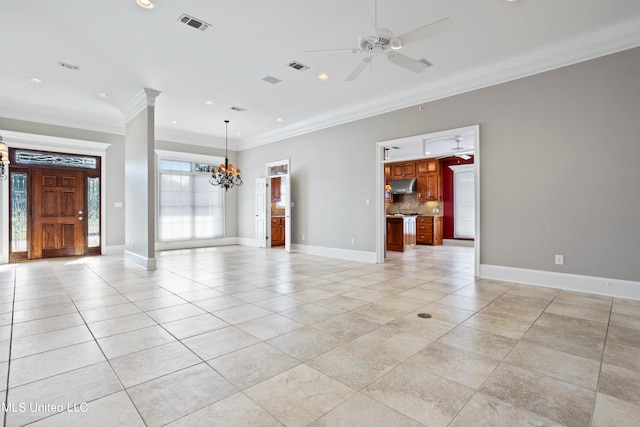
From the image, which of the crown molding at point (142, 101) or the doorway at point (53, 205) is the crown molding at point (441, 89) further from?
the doorway at point (53, 205)

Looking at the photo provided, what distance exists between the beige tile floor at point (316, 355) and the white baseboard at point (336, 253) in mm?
2225

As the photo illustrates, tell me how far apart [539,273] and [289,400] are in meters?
4.43

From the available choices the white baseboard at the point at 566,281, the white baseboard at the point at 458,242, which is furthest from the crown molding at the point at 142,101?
the white baseboard at the point at 458,242

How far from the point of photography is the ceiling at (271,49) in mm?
3584

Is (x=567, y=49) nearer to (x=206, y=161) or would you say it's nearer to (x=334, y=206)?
(x=334, y=206)

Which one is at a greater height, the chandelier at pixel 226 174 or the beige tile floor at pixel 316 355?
the chandelier at pixel 226 174

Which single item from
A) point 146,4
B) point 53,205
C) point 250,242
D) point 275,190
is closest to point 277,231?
point 250,242

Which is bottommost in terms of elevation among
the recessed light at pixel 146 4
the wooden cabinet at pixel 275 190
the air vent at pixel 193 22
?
the wooden cabinet at pixel 275 190

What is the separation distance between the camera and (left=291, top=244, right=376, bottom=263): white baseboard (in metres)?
6.87

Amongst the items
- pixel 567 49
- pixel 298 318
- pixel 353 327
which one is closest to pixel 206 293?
pixel 298 318

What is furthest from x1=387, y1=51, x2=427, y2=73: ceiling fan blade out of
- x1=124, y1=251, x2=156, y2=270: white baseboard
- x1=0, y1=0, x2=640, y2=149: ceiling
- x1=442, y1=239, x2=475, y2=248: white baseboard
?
x1=442, y1=239, x2=475, y2=248: white baseboard

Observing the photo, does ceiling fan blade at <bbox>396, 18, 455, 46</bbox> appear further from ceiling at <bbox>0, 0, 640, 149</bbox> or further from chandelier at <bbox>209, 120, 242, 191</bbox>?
chandelier at <bbox>209, 120, 242, 191</bbox>

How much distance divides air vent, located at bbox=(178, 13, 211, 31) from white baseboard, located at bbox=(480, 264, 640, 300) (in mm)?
5393

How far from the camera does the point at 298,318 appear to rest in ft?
10.7
